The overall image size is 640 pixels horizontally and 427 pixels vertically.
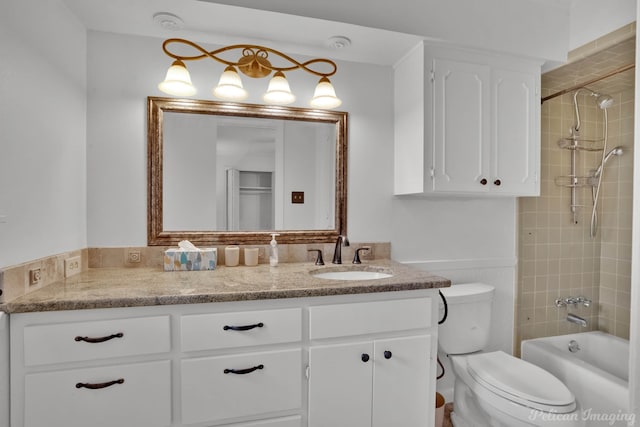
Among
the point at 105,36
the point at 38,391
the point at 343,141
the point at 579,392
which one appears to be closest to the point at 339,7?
the point at 343,141

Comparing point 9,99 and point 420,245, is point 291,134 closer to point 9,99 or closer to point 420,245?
point 420,245

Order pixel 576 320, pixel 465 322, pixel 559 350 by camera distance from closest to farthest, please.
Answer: pixel 465 322
pixel 559 350
pixel 576 320

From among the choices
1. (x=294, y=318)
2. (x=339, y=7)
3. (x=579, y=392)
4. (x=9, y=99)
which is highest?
(x=339, y=7)

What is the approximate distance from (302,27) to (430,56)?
28.2 inches

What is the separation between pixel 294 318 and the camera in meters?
1.37

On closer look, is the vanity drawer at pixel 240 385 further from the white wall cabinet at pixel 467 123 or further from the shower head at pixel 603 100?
the shower head at pixel 603 100

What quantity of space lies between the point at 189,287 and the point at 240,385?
44 centimetres

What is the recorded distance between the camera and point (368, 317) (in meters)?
1.46

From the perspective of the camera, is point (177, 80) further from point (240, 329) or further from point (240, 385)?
point (240, 385)

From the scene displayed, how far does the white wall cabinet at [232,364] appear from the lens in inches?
46.1

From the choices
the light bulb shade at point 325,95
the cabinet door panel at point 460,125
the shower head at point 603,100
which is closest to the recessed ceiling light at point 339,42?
the light bulb shade at point 325,95

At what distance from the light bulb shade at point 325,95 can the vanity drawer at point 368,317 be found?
1062 mm

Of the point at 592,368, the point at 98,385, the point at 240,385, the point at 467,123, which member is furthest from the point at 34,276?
the point at 592,368

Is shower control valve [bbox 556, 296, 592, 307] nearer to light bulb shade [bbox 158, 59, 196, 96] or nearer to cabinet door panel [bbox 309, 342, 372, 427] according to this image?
cabinet door panel [bbox 309, 342, 372, 427]
